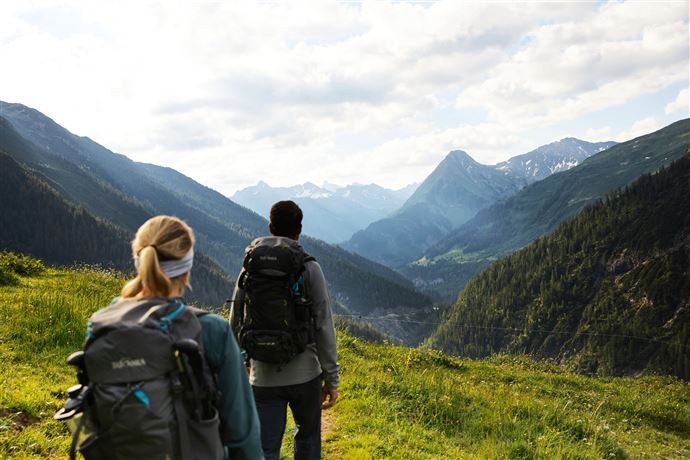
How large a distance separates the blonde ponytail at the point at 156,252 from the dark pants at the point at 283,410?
89.9 inches

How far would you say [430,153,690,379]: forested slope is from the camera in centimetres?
12175

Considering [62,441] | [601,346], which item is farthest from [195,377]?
[601,346]

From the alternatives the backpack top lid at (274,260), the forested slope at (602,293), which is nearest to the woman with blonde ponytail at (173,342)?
the backpack top lid at (274,260)

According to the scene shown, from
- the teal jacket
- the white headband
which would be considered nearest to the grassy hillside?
the teal jacket

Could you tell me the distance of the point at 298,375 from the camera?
190 inches

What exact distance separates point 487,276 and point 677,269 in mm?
74097

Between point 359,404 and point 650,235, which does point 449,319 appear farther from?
point 359,404

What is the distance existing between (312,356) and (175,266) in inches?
93.5

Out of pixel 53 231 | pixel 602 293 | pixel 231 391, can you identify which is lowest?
pixel 602 293

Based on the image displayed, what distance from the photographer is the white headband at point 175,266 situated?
9.69 feet

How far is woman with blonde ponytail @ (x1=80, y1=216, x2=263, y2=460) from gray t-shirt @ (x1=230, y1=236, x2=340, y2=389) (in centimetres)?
157

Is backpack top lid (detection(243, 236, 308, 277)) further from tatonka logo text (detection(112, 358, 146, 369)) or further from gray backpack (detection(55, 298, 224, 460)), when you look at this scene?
tatonka logo text (detection(112, 358, 146, 369))

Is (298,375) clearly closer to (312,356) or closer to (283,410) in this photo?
(312,356)

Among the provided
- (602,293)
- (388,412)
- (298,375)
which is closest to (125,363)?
(298,375)
